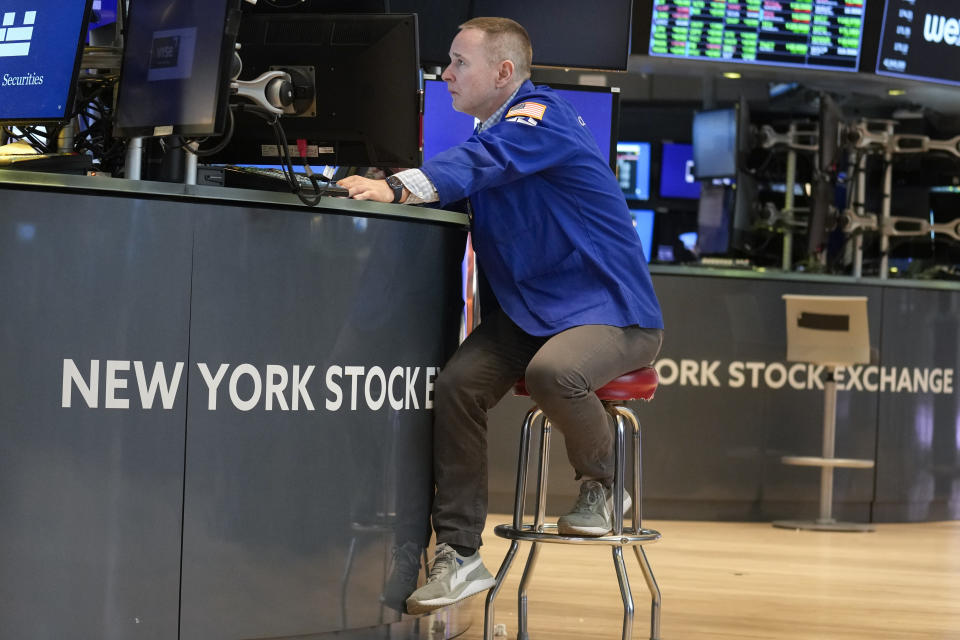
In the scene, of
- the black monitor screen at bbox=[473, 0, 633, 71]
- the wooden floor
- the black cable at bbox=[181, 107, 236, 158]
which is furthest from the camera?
the black monitor screen at bbox=[473, 0, 633, 71]

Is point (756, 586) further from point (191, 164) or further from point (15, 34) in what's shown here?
point (15, 34)

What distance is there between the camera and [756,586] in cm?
432

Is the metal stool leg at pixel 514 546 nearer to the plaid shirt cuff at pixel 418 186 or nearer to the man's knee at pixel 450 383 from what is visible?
the man's knee at pixel 450 383

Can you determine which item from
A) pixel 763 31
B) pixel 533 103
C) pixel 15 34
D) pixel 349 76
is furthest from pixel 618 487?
pixel 763 31

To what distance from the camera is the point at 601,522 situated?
299 centimetres

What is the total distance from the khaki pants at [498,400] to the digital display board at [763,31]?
397cm

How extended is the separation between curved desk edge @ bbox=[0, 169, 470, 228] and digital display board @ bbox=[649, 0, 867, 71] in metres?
4.12

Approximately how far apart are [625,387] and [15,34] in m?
1.57

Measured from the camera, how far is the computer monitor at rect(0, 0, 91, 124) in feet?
9.01

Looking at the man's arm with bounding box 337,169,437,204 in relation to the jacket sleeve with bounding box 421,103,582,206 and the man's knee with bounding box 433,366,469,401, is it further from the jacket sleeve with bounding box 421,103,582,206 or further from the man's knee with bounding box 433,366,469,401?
the man's knee with bounding box 433,366,469,401

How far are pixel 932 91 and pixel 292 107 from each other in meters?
6.30

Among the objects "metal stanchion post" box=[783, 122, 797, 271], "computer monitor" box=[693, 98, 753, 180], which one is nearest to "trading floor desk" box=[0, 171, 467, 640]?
"metal stanchion post" box=[783, 122, 797, 271]

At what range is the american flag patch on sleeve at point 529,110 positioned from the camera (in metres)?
3.00

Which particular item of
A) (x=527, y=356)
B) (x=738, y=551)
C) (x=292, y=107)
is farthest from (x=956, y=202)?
(x=292, y=107)
